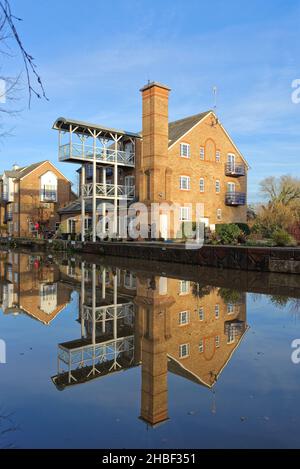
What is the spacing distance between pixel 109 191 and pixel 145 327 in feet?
76.3

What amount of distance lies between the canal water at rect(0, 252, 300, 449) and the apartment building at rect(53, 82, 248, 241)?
18843mm

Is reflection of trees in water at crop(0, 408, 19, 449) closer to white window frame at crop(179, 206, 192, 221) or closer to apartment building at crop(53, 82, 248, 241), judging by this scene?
apartment building at crop(53, 82, 248, 241)

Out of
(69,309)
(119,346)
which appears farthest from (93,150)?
(119,346)

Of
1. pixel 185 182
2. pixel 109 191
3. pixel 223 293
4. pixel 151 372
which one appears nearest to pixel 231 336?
pixel 151 372

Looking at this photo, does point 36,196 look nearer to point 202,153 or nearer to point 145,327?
point 202,153

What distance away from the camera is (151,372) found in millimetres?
5270

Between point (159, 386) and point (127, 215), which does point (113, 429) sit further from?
point (127, 215)

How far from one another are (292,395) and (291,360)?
1.34 m

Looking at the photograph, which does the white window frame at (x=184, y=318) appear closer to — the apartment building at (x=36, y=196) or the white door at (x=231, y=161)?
the white door at (x=231, y=161)

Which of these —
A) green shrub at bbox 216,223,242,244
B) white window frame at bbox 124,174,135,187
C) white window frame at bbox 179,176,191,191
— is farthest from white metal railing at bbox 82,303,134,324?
white window frame at bbox 124,174,135,187

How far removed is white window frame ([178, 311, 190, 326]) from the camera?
790 centimetres

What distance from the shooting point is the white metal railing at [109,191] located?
29969 mm

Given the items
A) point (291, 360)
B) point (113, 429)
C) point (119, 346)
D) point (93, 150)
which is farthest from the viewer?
point (93, 150)
